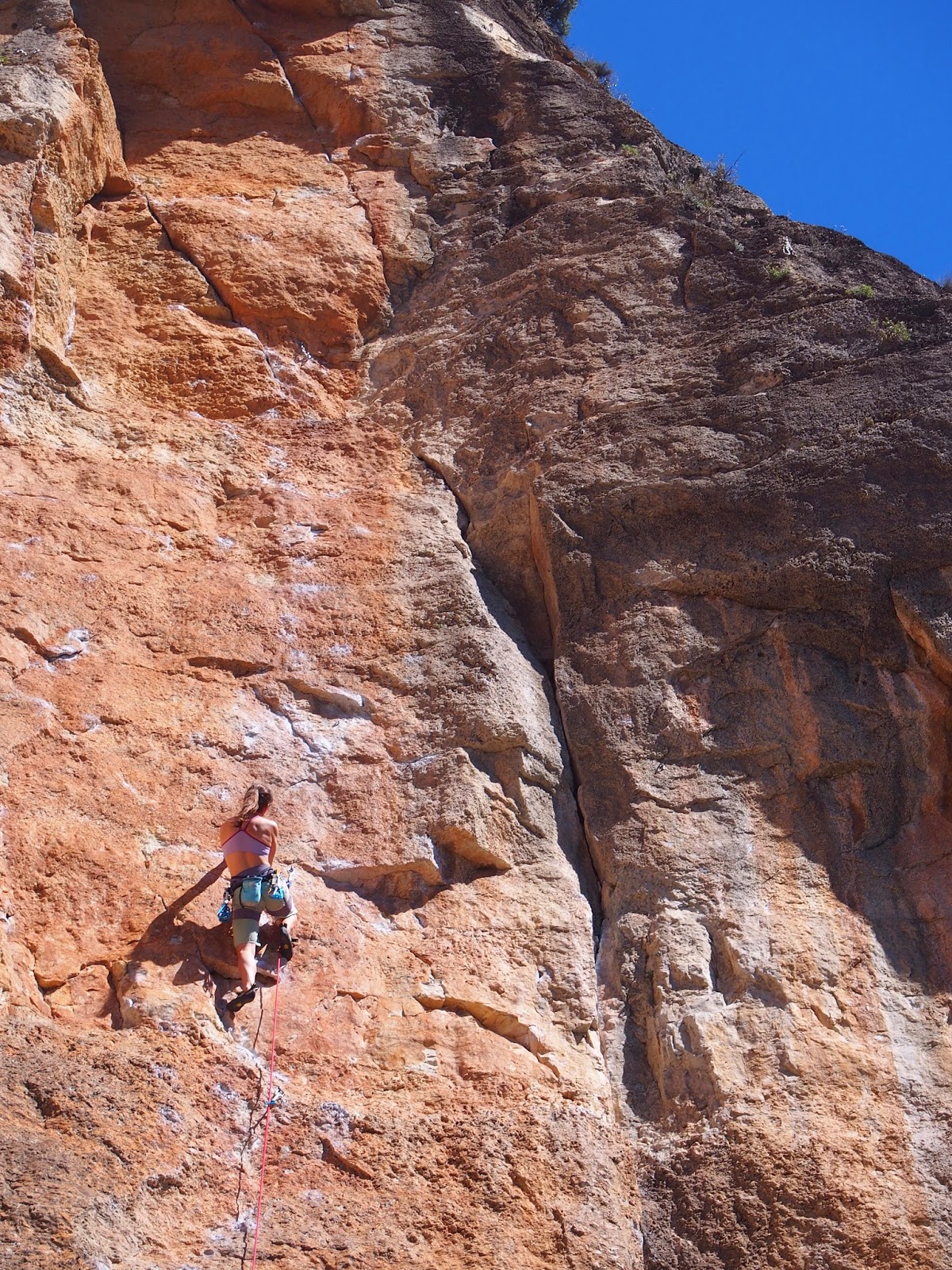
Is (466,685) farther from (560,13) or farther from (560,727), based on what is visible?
(560,13)

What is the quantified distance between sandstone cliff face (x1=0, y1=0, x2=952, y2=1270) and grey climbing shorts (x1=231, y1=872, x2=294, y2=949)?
7.5 inches

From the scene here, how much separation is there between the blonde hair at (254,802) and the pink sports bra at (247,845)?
7 cm

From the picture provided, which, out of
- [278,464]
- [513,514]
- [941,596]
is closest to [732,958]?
[941,596]

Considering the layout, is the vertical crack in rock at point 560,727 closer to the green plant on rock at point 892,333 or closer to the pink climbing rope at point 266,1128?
the pink climbing rope at point 266,1128

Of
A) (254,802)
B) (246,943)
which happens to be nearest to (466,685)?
(254,802)

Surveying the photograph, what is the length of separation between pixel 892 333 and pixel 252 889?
5.99 meters

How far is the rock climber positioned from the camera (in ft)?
22.0

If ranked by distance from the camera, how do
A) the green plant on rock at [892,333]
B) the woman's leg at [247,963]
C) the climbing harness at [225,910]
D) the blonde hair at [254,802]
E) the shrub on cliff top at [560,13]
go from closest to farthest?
1. the woman's leg at [247,963]
2. the climbing harness at [225,910]
3. the blonde hair at [254,802]
4. the green plant on rock at [892,333]
5. the shrub on cliff top at [560,13]

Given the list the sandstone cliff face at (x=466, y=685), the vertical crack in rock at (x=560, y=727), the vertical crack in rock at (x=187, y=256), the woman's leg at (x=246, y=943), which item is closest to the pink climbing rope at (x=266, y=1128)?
the sandstone cliff face at (x=466, y=685)

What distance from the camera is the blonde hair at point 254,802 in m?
7.16

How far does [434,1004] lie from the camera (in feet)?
23.2

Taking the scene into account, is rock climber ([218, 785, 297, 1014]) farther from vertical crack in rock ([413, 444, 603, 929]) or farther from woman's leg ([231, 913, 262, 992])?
vertical crack in rock ([413, 444, 603, 929])

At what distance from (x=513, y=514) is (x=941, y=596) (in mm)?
2942

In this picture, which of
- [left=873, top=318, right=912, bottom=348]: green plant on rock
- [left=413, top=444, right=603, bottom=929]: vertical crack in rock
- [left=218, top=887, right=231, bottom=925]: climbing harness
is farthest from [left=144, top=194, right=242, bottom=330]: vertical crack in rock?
[left=218, top=887, right=231, bottom=925]: climbing harness
